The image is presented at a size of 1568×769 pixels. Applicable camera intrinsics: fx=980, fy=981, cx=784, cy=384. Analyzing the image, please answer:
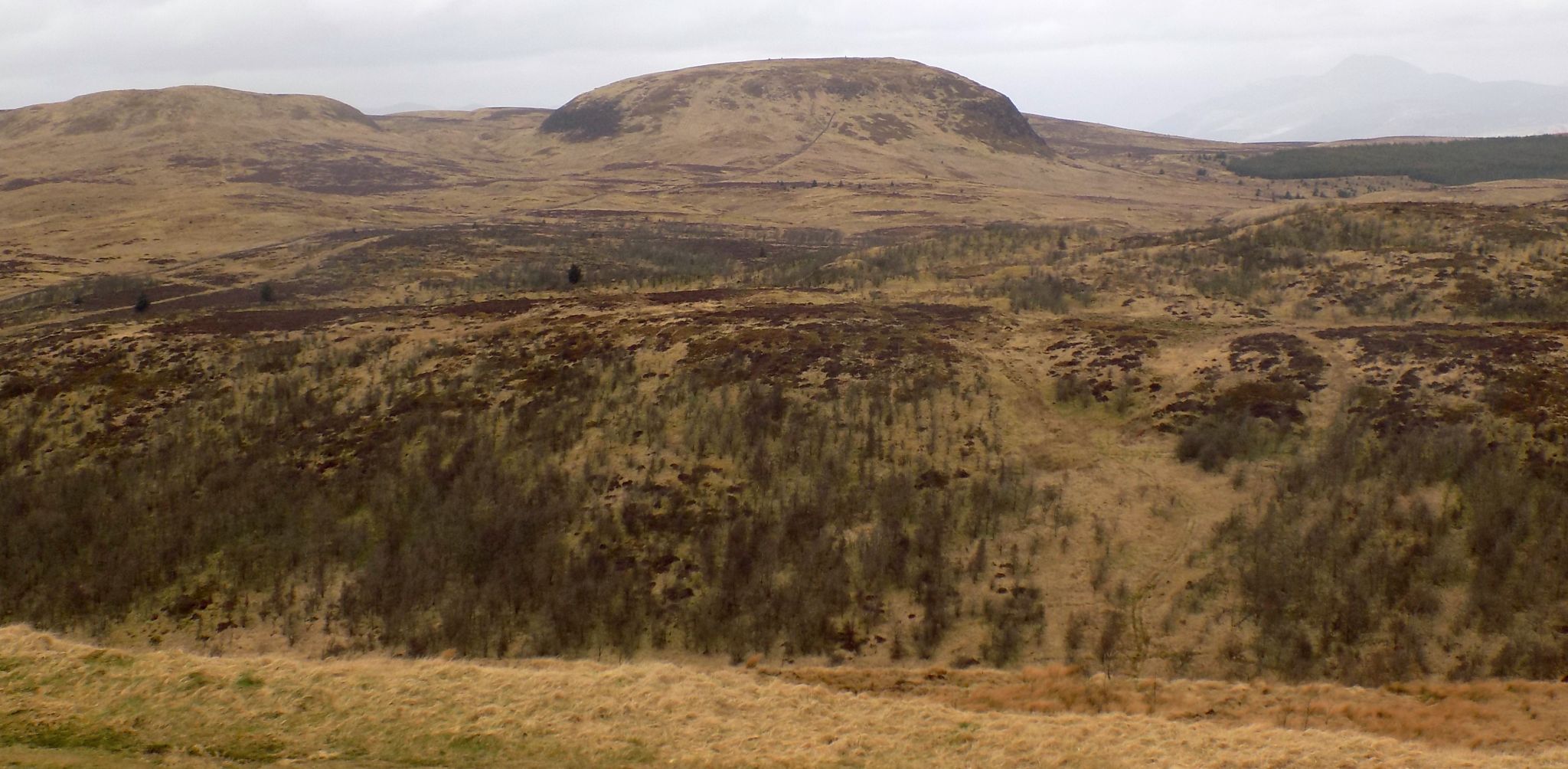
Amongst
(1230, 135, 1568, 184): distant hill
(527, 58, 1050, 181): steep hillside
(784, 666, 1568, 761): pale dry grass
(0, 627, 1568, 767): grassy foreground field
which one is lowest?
(784, 666, 1568, 761): pale dry grass

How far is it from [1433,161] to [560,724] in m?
83.6

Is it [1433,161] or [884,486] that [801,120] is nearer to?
[1433,161]

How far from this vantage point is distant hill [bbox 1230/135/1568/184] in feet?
218

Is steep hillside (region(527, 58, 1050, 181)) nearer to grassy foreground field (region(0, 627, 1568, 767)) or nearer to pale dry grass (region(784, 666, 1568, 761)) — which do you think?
pale dry grass (region(784, 666, 1568, 761))

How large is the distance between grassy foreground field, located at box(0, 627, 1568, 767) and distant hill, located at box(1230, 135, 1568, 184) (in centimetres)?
7001

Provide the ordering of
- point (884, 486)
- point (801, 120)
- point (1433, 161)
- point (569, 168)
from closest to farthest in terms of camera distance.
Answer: point (884, 486) → point (1433, 161) → point (569, 168) → point (801, 120)

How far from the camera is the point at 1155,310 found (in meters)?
22.9

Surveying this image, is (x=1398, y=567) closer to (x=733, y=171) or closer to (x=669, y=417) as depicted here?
(x=669, y=417)

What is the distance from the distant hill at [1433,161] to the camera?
218ft

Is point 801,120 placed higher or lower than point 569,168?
higher

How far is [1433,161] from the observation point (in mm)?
72562

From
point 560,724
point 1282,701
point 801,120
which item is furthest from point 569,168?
point 1282,701

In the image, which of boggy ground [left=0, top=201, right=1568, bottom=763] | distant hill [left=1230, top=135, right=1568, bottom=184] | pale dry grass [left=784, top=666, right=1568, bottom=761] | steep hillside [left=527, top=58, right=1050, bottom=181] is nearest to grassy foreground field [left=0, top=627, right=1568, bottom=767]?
pale dry grass [left=784, top=666, right=1568, bottom=761]

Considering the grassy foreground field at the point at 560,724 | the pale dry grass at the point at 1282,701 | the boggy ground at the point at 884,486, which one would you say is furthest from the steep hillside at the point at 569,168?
the pale dry grass at the point at 1282,701
